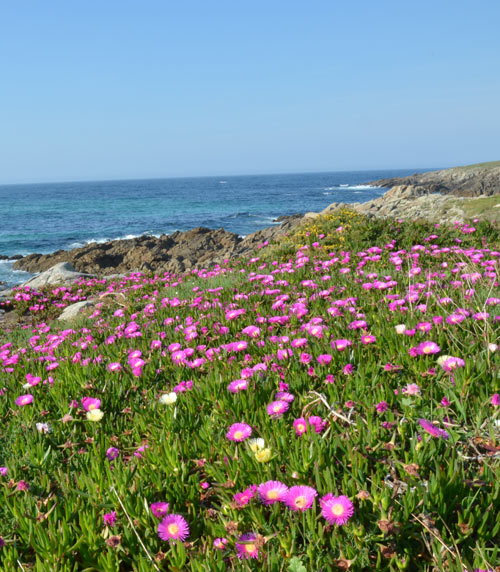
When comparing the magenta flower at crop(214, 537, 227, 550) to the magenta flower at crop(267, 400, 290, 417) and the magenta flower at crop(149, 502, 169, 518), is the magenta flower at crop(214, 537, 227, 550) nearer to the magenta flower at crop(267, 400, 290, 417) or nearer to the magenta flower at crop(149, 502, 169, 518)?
the magenta flower at crop(149, 502, 169, 518)

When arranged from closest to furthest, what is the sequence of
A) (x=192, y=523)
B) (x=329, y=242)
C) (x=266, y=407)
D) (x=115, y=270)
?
(x=192, y=523), (x=266, y=407), (x=329, y=242), (x=115, y=270)

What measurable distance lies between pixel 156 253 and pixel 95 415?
57.5 feet

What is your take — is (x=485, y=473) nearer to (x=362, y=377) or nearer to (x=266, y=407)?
(x=362, y=377)

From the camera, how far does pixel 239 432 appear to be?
6.14 feet

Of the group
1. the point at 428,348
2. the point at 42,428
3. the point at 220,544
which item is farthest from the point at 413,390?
the point at 42,428

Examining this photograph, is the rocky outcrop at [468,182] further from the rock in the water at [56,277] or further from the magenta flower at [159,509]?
the magenta flower at [159,509]

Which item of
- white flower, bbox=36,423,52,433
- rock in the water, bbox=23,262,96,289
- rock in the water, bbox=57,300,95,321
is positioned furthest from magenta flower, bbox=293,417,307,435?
rock in the water, bbox=23,262,96,289

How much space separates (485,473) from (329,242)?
7074 millimetres

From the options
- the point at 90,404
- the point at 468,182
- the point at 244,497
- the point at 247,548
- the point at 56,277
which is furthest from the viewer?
the point at 468,182

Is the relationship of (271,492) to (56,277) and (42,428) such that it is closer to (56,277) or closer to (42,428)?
(42,428)

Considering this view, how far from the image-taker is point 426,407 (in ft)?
6.42

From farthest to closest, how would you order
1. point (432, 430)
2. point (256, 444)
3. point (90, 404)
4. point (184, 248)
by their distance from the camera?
point (184, 248) → point (90, 404) → point (256, 444) → point (432, 430)

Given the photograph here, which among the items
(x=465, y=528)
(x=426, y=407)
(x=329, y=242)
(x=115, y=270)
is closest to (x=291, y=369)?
(x=426, y=407)

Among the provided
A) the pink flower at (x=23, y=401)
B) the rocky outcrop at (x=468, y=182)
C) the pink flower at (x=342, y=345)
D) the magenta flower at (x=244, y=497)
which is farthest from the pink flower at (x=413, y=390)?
the rocky outcrop at (x=468, y=182)
